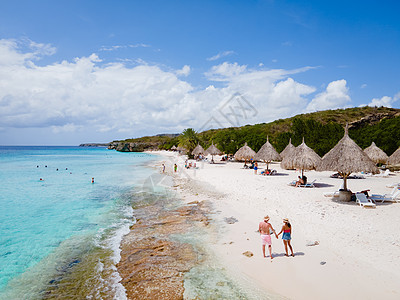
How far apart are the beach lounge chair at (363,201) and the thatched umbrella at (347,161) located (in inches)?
28.8

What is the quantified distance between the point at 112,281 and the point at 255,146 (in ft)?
96.7

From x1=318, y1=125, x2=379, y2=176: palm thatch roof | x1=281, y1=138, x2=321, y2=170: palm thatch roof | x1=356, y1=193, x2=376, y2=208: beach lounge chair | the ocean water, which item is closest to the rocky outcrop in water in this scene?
the ocean water

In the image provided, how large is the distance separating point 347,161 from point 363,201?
6.27ft

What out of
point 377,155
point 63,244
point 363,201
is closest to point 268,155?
point 377,155

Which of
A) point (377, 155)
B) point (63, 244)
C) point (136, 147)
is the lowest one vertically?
point (63, 244)

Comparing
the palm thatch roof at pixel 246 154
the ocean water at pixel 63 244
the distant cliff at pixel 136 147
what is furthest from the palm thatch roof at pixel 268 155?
the distant cliff at pixel 136 147

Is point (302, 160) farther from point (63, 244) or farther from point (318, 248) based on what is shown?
point (63, 244)

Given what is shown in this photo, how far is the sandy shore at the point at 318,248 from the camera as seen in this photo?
16.5ft

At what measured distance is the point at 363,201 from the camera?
412 inches

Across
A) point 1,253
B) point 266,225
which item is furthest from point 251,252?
point 1,253

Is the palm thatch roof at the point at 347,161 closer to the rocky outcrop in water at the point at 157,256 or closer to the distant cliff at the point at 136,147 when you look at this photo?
the rocky outcrop in water at the point at 157,256

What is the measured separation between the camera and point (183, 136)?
4600 centimetres

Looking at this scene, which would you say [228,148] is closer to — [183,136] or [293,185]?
[183,136]

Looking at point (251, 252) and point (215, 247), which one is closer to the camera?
point (251, 252)
